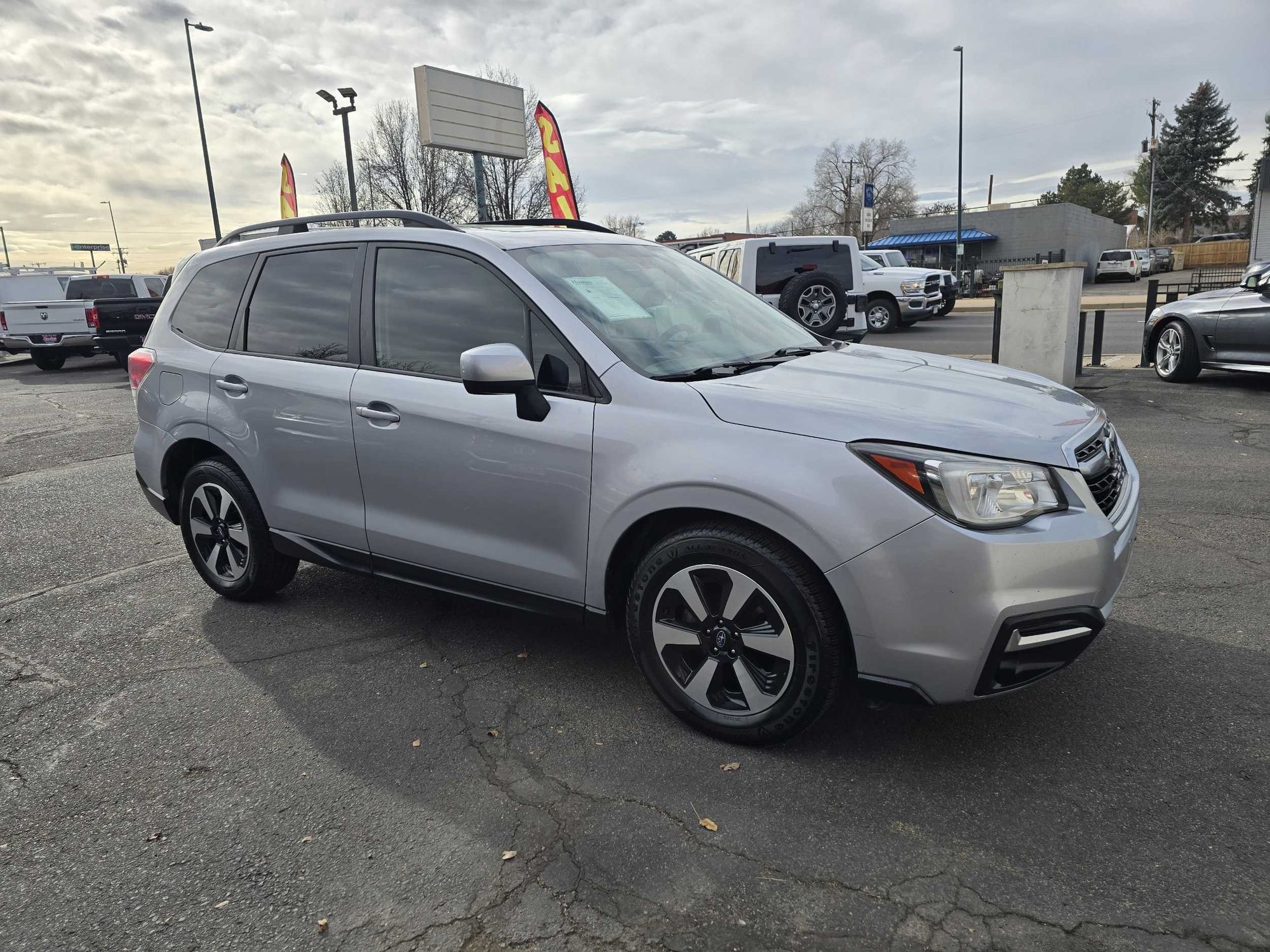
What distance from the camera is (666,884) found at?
234 cm

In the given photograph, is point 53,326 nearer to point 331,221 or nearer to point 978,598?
point 331,221

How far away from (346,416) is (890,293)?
18316mm

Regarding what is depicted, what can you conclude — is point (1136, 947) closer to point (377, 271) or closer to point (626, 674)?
point (626, 674)

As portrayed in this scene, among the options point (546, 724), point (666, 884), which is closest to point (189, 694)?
point (546, 724)

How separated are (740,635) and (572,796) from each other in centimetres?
74

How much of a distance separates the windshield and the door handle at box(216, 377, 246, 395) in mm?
1596

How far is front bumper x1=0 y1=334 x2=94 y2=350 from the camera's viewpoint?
58.8 ft

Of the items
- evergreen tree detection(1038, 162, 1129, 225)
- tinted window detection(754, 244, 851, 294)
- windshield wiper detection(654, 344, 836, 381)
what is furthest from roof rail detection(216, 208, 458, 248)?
evergreen tree detection(1038, 162, 1129, 225)

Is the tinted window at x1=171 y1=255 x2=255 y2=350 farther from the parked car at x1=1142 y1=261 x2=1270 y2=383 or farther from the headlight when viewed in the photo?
the parked car at x1=1142 y1=261 x2=1270 y2=383

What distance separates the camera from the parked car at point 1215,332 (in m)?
9.01

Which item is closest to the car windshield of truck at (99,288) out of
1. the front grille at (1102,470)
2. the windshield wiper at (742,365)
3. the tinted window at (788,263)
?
the tinted window at (788,263)

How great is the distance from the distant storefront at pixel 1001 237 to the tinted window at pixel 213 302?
52860 millimetres

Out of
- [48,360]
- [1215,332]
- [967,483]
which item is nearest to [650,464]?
[967,483]

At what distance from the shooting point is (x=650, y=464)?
9.35 ft
